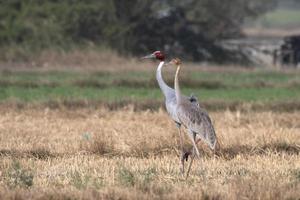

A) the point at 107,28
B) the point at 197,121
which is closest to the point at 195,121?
the point at 197,121

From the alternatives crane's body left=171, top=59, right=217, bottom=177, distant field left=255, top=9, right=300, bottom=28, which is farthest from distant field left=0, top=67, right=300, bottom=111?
distant field left=255, top=9, right=300, bottom=28

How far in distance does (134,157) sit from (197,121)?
1857 millimetres

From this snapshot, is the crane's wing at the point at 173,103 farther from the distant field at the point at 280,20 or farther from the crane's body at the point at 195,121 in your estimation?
the distant field at the point at 280,20

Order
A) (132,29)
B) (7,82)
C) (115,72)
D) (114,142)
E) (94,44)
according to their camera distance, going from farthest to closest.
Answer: (132,29), (94,44), (115,72), (7,82), (114,142)

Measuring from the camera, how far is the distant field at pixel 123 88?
21141 millimetres

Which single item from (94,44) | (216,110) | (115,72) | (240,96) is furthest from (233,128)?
(94,44)

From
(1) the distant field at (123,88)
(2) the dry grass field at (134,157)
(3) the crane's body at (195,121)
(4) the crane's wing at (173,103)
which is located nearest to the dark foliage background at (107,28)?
(1) the distant field at (123,88)

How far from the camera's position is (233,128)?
16141 millimetres

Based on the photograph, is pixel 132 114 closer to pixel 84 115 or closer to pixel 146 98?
pixel 84 115

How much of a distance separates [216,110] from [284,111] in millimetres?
1539

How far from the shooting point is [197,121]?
10664mm

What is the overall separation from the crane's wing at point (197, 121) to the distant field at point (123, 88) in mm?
9329

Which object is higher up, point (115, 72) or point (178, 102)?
point (178, 102)

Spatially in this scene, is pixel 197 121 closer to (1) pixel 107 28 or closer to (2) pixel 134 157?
(2) pixel 134 157
